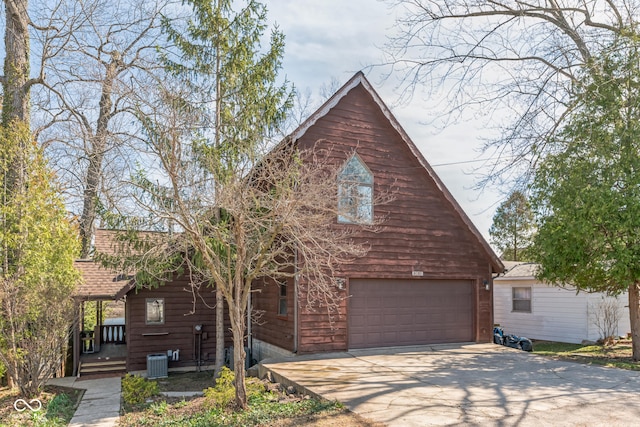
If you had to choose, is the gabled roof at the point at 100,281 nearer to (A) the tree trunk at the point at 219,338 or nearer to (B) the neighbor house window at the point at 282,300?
(A) the tree trunk at the point at 219,338

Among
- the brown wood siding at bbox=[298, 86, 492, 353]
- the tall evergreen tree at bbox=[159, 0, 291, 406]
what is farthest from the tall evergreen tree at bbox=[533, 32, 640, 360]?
the tall evergreen tree at bbox=[159, 0, 291, 406]

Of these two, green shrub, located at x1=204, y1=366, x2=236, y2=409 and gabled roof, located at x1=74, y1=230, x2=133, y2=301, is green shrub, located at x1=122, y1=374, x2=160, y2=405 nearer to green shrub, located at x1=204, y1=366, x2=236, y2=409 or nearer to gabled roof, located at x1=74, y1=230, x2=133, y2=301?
green shrub, located at x1=204, y1=366, x2=236, y2=409

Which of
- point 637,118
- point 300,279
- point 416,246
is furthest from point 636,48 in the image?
point 300,279

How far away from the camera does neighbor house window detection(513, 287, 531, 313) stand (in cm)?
1908

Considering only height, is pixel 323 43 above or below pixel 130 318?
above

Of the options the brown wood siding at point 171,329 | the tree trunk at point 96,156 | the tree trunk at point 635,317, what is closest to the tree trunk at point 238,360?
the tree trunk at point 96,156

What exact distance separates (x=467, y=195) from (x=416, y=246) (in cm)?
185

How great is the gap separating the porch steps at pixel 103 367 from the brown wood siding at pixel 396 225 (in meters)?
6.03

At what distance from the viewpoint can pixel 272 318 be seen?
12672 millimetres

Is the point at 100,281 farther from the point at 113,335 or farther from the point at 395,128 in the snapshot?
the point at 395,128

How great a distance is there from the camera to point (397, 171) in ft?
41.9

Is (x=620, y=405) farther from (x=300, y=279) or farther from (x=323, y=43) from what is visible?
(x=323, y=43)

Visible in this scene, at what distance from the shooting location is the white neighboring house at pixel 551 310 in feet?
56.3

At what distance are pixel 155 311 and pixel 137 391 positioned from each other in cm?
422
